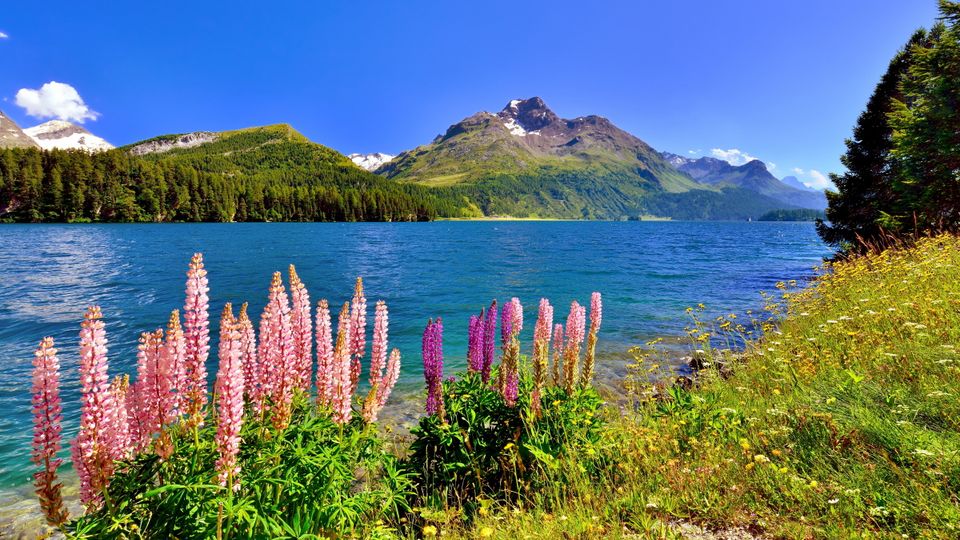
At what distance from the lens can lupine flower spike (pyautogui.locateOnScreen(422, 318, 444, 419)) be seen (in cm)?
600

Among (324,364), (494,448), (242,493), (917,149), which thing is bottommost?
(494,448)

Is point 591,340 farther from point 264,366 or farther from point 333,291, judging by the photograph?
point 333,291

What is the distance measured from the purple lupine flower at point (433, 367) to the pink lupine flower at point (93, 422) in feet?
11.2

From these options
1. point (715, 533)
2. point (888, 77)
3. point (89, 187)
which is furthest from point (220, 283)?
point (89, 187)

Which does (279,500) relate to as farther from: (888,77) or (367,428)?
(888,77)

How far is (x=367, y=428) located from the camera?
477 centimetres

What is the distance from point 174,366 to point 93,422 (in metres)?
0.74

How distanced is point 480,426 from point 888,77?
48.6m

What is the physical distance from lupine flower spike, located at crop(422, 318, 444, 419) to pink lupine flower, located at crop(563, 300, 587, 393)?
1.94 meters

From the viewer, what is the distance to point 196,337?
137 inches

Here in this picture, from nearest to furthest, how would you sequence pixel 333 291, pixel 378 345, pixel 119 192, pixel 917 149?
pixel 378 345, pixel 917 149, pixel 333 291, pixel 119 192

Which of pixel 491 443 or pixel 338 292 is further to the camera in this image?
pixel 338 292

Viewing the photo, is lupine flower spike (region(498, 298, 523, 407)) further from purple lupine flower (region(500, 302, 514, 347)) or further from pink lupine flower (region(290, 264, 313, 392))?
pink lupine flower (region(290, 264, 313, 392))

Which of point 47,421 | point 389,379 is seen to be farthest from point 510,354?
point 47,421
